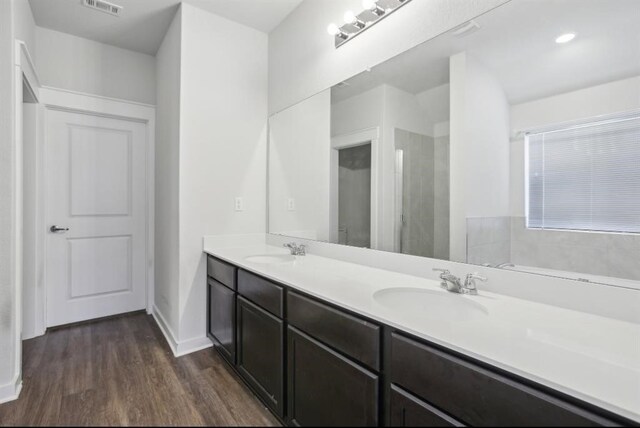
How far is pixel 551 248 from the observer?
116cm

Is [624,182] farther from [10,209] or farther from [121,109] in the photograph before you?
[121,109]

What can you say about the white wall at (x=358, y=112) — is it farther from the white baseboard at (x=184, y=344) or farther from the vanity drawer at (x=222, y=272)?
the white baseboard at (x=184, y=344)

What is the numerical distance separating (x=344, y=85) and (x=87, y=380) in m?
1.93

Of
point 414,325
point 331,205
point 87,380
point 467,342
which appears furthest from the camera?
point 331,205

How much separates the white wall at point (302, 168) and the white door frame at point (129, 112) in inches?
51.3

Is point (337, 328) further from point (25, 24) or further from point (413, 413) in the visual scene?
point (25, 24)

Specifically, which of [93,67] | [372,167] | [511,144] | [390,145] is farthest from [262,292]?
[93,67]

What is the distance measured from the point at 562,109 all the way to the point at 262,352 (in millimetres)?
1686

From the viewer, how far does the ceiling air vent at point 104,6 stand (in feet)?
7.39

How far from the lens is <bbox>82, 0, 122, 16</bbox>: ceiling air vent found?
2254 millimetres

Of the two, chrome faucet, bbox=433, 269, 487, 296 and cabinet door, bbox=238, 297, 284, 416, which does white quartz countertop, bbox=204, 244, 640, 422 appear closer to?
chrome faucet, bbox=433, 269, 487, 296

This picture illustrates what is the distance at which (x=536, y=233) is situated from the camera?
119 cm

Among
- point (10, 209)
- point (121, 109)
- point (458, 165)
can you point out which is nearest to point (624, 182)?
point (458, 165)

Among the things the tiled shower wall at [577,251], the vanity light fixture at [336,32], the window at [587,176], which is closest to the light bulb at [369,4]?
the vanity light fixture at [336,32]
